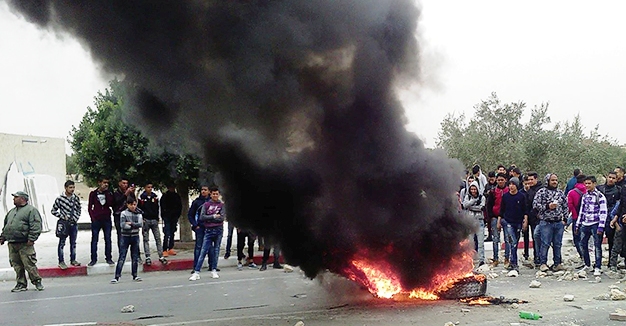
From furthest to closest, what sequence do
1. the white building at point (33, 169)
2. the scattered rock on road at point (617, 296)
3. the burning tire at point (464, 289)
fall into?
the white building at point (33, 169) → the burning tire at point (464, 289) → the scattered rock on road at point (617, 296)

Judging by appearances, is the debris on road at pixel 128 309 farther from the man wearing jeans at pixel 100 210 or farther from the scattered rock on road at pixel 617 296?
the scattered rock on road at pixel 617 296

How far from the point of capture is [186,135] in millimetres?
8617

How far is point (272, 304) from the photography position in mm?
8305

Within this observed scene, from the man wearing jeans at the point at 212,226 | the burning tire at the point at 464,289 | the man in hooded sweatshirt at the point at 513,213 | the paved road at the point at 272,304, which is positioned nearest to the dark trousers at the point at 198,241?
the man wearing jeans at the point at 212,226

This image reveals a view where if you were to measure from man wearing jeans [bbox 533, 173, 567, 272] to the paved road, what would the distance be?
2.26 feet

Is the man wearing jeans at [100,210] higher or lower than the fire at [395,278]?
higher

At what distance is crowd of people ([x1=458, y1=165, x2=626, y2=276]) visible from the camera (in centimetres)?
1052

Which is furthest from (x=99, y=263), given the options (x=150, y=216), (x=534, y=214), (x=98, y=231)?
(x=534, y=214)

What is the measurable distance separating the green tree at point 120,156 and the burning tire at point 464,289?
640 cm

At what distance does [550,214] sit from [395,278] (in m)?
4.04

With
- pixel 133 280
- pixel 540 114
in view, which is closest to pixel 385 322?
pixel 133 280

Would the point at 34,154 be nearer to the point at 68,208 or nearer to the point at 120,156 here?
the point at 120,156

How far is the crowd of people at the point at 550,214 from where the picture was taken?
10.5m

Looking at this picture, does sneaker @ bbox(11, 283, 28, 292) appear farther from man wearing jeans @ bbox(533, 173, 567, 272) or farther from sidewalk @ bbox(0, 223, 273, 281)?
man wearing jeans @ bbox(533, 173, 567, 272)
